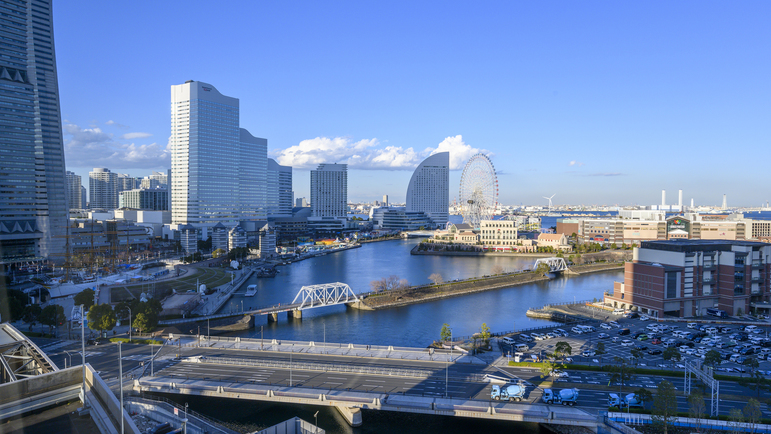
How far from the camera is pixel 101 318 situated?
9078mm

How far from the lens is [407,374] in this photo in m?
6.96

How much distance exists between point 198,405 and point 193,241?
19.7 metres

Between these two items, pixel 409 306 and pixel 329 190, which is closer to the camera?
pixel 409 306

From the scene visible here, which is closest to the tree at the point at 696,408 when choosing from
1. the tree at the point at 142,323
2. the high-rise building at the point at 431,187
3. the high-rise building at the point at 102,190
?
the tree at the point at 142,323

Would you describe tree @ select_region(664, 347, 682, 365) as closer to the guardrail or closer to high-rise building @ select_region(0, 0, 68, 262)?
the guardrail

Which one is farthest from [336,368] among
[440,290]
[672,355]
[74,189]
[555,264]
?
[74,189]

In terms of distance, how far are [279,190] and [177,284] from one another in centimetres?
3097

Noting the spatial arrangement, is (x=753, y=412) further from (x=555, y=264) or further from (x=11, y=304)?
(x=555, y=264)

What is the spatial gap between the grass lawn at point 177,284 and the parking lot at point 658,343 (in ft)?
32.6

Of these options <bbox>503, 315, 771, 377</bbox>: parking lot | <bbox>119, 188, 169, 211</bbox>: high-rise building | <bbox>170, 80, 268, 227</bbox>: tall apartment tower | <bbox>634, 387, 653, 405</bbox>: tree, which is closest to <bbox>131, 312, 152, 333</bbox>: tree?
<bbox>503, 315, 771, 377</bbox>: parking lot

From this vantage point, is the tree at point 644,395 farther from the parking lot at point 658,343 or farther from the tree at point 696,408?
the parking lot at point 658,343

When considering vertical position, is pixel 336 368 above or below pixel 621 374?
below

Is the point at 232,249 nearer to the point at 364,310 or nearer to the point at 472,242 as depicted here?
the point at 364,310

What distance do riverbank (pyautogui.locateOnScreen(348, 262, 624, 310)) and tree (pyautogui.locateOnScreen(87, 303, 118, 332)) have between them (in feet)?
19.8
